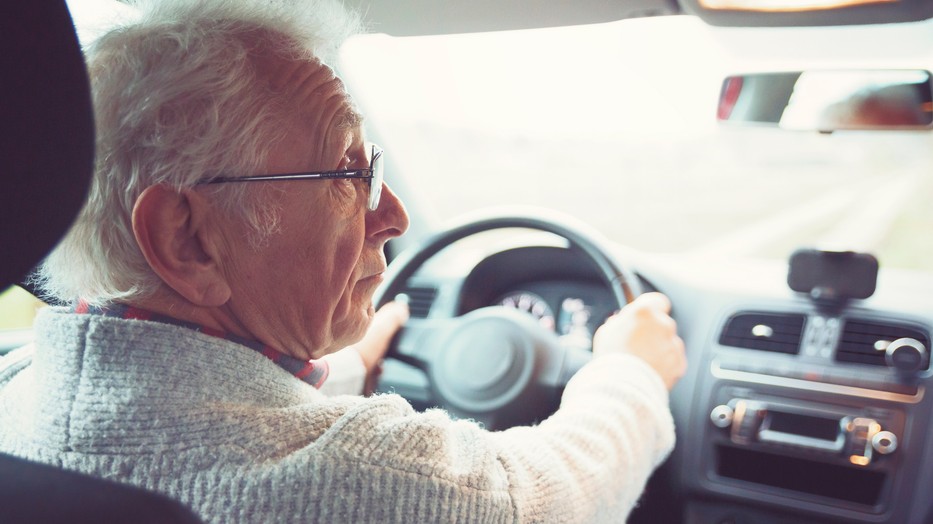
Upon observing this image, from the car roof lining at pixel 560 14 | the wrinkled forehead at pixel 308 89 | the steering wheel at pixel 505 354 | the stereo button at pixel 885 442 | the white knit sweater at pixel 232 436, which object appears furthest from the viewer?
the steering wheel at pixel 505 354

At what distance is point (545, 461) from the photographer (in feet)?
4.24

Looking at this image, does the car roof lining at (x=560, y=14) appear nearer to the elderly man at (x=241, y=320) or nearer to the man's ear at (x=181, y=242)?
the elderly man at (x=241, y=320)

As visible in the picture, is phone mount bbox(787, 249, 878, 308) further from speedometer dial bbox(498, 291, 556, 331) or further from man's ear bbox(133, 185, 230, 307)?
man's ear bbox(133, 185, 230, 307)

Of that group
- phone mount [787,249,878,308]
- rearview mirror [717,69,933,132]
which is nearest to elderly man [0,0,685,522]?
phone mount [787,249,878,308]

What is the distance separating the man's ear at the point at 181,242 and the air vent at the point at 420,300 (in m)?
1.32

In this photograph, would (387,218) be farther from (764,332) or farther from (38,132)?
(764,332)

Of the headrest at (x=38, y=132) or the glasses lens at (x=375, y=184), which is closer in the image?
the headrest at (x=38, y=132)

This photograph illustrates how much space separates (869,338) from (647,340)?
60 centimetres

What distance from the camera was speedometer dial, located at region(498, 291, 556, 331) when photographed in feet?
8.09

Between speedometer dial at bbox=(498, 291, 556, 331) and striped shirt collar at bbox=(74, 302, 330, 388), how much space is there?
46.3 inches

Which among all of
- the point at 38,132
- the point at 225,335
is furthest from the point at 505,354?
the point at 38,132

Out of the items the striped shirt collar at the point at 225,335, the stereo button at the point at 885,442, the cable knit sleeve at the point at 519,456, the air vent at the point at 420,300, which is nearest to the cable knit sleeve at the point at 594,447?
the cable knit sleeve at the point at 519,456

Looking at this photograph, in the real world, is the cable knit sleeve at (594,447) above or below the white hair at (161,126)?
below

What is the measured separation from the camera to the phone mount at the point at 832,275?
6.41ft
